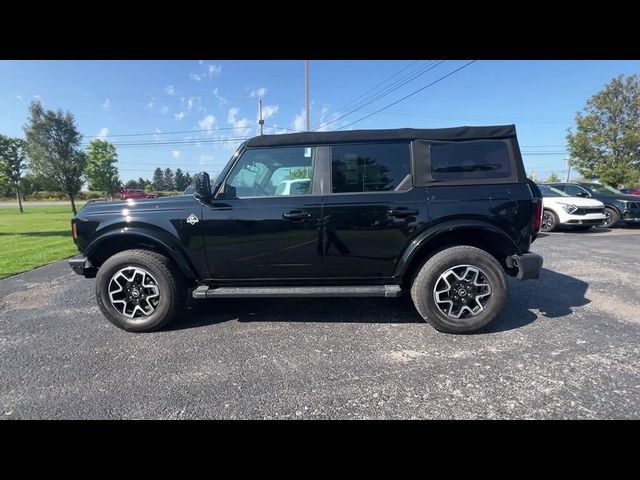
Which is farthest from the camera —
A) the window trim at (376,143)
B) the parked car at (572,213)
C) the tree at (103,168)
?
the tree at (103,168)

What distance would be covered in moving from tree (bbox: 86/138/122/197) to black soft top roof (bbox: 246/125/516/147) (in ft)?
111

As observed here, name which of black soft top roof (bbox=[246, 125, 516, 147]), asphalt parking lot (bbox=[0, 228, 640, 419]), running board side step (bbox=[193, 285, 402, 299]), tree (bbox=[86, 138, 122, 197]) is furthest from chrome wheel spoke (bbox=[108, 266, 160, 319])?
tree (bbox=[86, 138, 122, 197])

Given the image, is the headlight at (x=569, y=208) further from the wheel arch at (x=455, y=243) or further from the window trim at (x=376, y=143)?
the window trim at (x=376, y=143)

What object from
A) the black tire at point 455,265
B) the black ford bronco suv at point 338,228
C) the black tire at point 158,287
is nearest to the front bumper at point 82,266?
the black ford bronco suv at point 338,228

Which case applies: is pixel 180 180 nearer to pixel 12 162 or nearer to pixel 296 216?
pixel 12 162

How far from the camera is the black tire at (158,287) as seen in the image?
3166mm

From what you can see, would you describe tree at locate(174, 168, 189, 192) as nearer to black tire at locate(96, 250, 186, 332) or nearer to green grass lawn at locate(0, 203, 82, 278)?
green grass lawn at locate(0, 203, 82, 278)

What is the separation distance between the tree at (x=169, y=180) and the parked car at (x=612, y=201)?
229ft

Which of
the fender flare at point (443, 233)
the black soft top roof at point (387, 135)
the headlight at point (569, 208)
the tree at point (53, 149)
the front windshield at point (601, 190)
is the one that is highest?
the tree at point (53, 149)

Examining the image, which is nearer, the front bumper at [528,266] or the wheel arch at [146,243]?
the front bumper at [528,266]

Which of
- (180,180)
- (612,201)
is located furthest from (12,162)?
(180,180)

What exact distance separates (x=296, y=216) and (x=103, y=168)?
35.9 m
